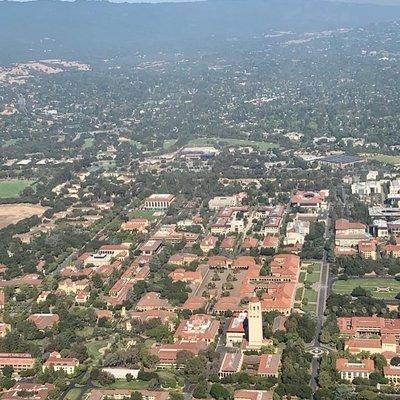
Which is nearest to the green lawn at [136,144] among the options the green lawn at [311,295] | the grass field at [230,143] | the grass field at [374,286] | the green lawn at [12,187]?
the grass field at [230,143]

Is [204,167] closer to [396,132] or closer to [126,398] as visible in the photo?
[396,132]

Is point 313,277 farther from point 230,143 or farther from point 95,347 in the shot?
point 230,143

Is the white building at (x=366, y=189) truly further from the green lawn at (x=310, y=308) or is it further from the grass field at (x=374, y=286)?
the green lawn at (x=310, y=308)

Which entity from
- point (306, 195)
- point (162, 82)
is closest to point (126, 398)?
point (306, 195)

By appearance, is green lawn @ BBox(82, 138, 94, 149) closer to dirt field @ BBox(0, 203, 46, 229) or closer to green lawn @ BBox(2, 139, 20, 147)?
green lawn @ BBox(2, 139, 20, 147)

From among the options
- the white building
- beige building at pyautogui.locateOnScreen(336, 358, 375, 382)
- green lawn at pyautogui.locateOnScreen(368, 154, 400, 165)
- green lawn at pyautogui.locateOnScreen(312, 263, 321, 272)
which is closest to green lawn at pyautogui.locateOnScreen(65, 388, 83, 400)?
beige building at pyautogui.locateOnScreen(336, 358, 375, 382)

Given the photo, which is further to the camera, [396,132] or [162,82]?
[162,82]
